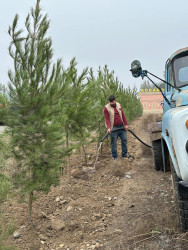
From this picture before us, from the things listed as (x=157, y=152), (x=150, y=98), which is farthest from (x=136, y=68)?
(x=150, y=98)

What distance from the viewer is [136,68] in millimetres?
3439

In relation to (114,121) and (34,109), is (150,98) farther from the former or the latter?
(34,109)

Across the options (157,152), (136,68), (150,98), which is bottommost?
(157,152)

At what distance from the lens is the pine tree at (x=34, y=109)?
341cm

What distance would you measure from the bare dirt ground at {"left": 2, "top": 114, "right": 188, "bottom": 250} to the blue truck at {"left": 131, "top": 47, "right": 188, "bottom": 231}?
1.37 feet

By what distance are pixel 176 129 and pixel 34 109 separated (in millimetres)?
1930

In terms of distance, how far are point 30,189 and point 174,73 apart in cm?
261

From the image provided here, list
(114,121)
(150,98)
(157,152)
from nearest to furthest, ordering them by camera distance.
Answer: (157,152) → (114,121) → (150,98)

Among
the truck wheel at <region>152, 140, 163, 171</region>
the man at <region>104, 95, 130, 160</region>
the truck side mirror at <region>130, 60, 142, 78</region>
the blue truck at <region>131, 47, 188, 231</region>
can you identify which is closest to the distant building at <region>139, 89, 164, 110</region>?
the man at <region>104, 95, 130, 160</region>

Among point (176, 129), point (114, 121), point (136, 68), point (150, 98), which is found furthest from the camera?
point (150, 98)

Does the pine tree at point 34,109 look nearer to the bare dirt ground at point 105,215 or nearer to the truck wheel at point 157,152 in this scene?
the bare dirt ground at point 105,215

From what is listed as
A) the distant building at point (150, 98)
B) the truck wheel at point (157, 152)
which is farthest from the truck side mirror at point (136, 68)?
the distant building at point (150, 98)

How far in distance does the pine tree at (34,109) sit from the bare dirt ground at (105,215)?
64 cm

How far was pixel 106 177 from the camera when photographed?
5.74 meters
